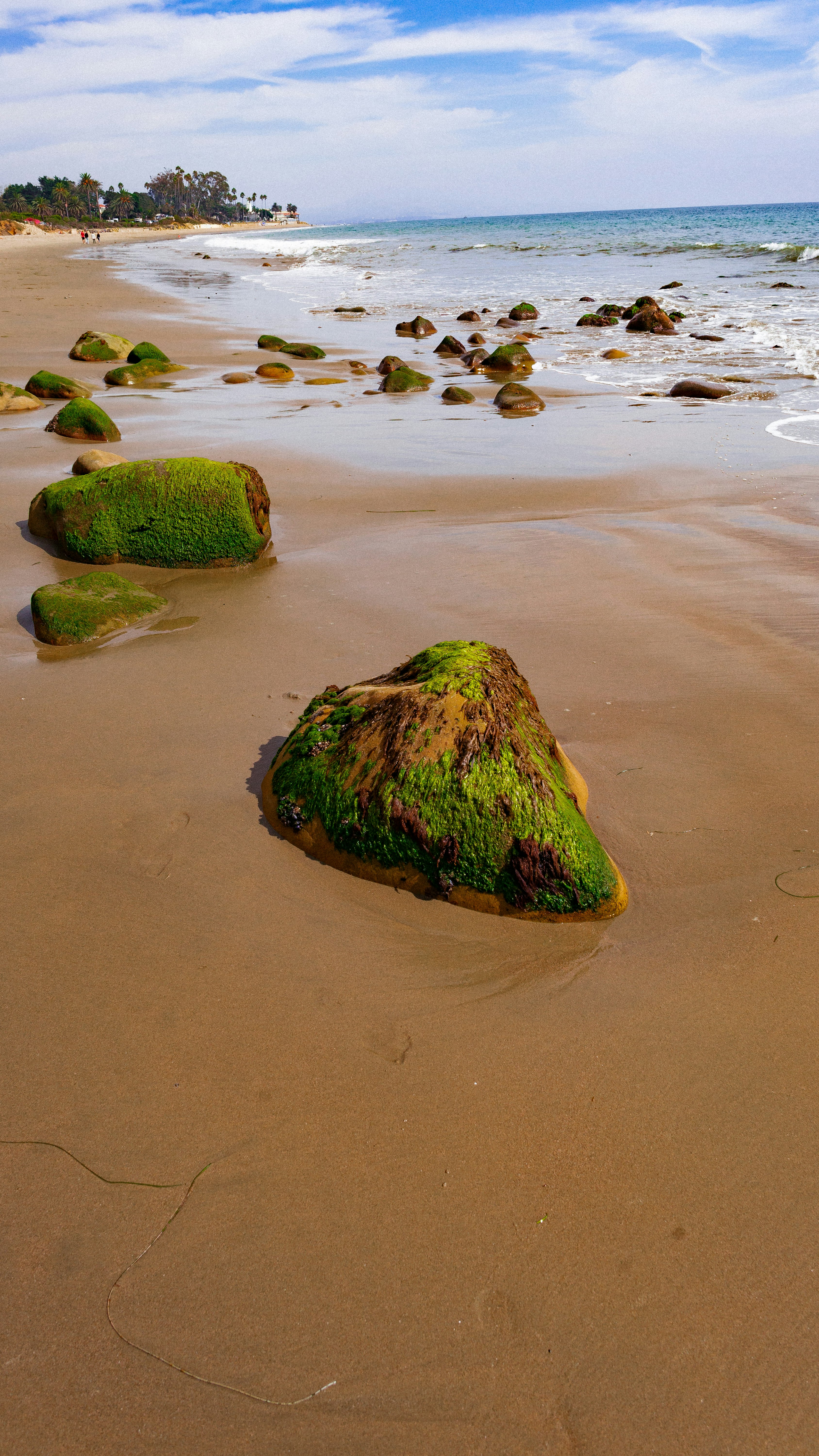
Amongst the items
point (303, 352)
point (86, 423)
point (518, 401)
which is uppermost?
point (303, 352)

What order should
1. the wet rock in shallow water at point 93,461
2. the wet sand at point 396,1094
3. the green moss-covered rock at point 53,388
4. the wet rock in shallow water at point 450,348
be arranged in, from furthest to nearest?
the wet rock in shallow water at point 450,348, the green moss-covered rock at point 53,388, the wet rock in shallow water at point 93,461, the wet sand at point 396,1094

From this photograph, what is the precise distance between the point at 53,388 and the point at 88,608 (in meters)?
8.12

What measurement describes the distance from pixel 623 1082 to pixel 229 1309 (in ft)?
3.74

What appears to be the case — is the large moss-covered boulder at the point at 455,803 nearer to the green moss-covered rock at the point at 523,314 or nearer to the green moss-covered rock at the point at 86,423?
the green moss-covered rock at the point at 86,423

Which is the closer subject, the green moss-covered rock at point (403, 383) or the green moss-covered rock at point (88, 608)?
the green moss-covered rock at point (88, 608)

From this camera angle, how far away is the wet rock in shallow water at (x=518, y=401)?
11.8 m

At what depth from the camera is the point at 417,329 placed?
66.1 feet

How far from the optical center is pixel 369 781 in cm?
312

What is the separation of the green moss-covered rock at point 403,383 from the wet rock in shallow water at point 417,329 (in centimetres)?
703

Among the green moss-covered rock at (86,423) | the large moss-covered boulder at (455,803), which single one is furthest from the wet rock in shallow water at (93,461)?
the large moss-covered boulder at (455,803)

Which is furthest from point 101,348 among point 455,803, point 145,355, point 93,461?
point 455,803

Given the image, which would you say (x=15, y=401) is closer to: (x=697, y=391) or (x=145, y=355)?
(x=145, y=355)

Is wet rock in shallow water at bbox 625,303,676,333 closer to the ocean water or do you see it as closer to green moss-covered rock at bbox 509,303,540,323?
the ocean water

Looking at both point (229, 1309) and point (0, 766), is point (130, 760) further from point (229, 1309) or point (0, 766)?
point (229, 1309)
